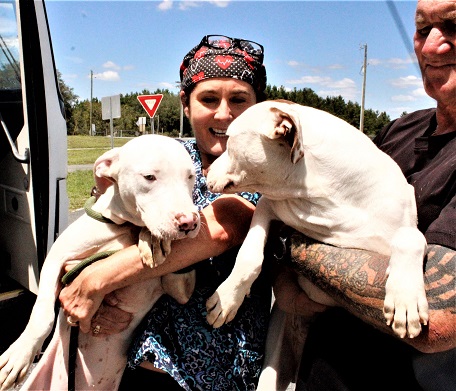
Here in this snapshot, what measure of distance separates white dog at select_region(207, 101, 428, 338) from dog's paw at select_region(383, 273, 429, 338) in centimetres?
30

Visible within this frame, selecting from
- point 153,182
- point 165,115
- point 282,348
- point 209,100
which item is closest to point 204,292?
point 282,348

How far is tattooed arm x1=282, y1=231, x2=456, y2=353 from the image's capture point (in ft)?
5.05

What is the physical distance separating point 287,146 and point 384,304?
28.6 inches

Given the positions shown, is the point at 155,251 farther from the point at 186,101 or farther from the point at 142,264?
the point at 186,101

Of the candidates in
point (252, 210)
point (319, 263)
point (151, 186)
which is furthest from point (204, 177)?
point (319, 263)

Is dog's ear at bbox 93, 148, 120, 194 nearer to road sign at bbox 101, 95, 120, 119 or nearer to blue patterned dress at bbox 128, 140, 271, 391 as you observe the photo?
blue patterned dress at bbox 128, 140, 271, 391

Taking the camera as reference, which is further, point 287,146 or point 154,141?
point 154,141

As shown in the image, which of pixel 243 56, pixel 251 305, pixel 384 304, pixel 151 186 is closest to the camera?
pixel 384 304

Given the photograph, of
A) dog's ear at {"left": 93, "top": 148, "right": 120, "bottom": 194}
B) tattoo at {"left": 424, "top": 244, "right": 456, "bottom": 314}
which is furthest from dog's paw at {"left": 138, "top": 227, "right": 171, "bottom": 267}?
tattoo at {"left": 424, "top": 244, "right": 456, "bottom": 314}

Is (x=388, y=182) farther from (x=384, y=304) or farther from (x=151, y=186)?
(x=151, y=186)

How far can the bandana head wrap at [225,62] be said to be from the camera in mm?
2416

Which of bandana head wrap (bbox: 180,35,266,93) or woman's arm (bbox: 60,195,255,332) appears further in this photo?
bandana head wrap (bbox: 180,35,266,93)

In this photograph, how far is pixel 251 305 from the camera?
2248mm

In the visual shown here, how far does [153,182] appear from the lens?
2057mm
